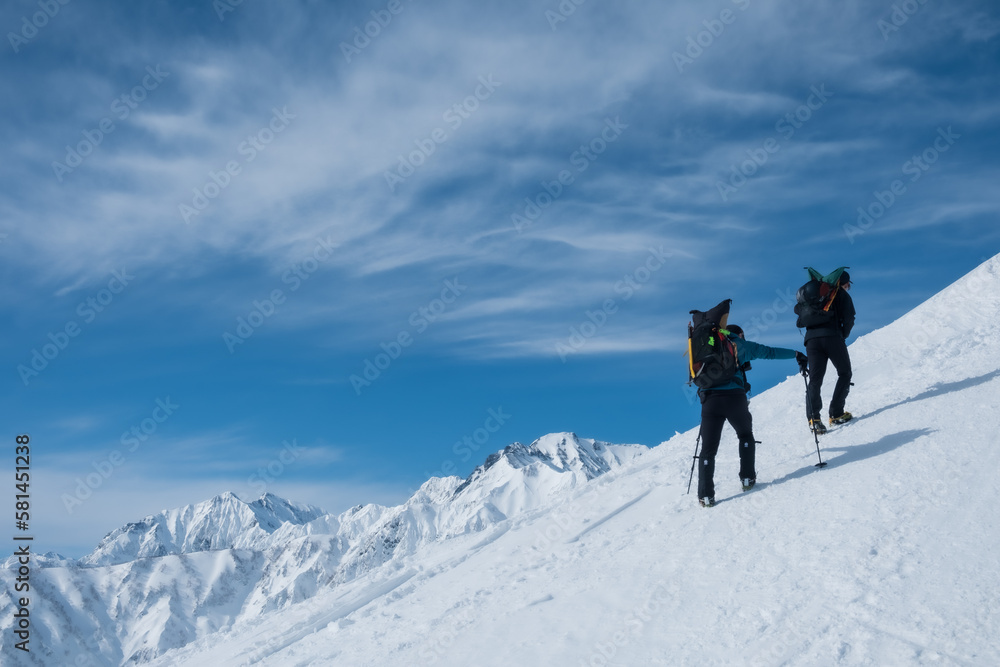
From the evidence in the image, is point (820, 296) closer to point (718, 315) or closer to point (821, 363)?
point (821, 363)

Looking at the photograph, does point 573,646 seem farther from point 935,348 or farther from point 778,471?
point 935,348

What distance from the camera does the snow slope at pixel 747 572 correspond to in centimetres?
641

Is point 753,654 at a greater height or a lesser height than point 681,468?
lesser

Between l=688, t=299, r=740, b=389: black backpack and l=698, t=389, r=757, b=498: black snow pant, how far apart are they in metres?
0.24

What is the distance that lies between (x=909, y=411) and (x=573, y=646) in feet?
24.1

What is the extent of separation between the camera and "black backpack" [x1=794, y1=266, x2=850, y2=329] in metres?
11.8

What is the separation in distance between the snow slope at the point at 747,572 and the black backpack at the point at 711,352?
1725mm

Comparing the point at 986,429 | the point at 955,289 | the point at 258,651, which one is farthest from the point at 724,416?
the point at 955,289

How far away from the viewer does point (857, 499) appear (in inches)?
339

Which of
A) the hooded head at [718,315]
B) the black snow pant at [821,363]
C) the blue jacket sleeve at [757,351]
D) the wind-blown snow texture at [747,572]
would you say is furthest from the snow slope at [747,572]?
the hooded head at [718,315]

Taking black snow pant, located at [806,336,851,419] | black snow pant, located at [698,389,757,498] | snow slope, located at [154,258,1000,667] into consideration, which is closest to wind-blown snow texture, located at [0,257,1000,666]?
snow slope, located at [154,258,1000,667]

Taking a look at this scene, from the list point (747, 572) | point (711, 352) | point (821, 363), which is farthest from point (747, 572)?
point (821, 363)

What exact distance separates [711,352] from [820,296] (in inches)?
122

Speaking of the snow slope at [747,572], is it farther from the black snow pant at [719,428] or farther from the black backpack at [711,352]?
the black backpack at [711,352]
